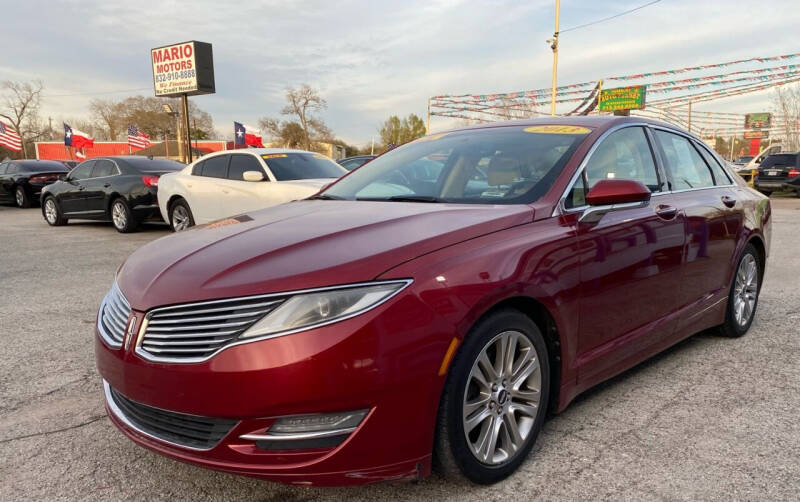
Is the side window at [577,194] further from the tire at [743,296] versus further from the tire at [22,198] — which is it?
the tire at [22,198]

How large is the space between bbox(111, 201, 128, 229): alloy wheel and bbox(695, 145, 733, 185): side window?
9864mm

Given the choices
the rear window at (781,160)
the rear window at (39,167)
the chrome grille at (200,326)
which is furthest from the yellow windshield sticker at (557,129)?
the rear window at (781,160)

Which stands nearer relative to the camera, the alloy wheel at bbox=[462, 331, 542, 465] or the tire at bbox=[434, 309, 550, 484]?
the tire at bbox=[434, 309, 550, 484]

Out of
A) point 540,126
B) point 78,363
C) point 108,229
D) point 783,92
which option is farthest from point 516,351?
point 783,92

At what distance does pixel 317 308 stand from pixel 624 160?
2.15 meters

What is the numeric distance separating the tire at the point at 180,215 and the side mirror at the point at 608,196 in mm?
7928

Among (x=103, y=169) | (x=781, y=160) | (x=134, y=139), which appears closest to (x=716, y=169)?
(x=103, y=169)

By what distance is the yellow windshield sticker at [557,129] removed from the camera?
10.2ft

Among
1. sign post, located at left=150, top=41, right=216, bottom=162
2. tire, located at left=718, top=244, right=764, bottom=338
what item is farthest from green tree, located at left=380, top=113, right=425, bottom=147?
tire, located at left=718, top=244, right=764, bottom=338

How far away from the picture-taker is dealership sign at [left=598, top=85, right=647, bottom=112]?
39344 mm

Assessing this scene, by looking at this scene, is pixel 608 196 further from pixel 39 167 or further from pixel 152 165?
pixel 39 167

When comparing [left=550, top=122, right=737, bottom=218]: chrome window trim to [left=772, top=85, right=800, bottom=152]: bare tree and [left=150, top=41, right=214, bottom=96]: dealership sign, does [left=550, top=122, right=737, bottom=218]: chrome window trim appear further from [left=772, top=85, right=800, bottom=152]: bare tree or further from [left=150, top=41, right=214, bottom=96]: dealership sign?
[left=772, top=85, right=800, bottom=152]: bare tree

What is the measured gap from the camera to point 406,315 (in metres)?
1.90

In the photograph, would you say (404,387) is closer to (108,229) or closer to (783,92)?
(108,229)
